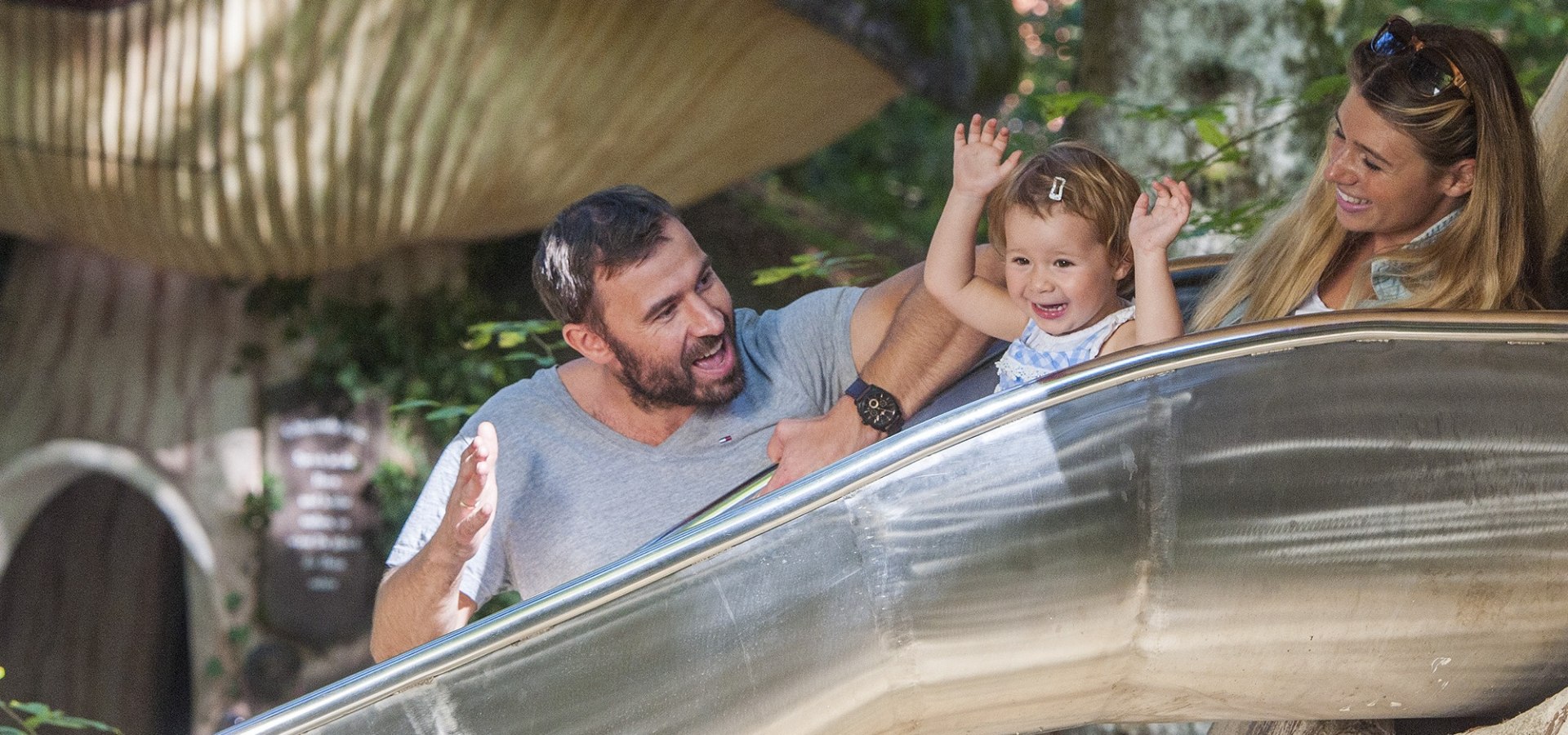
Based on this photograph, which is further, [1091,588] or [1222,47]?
[1222,47]

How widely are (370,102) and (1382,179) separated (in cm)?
297

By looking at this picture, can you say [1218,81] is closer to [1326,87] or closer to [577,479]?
[1326,87]

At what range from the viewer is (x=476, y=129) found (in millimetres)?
4160

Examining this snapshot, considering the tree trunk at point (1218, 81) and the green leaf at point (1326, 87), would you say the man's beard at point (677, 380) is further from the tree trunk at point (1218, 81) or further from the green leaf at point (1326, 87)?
the tree trunk at point (1218, 81)

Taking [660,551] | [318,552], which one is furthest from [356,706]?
[318,552]

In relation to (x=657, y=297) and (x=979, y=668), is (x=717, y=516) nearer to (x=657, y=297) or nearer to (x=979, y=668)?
(x=979, y=668)

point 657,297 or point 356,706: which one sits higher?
point 657,297

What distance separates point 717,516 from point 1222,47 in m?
2.02

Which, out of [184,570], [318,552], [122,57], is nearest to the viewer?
[122,57]

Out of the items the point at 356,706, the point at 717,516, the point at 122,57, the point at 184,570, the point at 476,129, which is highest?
the point at 717,516

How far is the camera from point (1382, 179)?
68.8 inches

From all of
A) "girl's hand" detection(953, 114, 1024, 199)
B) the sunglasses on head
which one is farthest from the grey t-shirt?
the sunglasses on head

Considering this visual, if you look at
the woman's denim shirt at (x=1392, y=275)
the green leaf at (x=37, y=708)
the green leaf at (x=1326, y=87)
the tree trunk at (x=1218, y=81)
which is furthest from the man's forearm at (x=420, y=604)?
the tree trunk at (x=1218, y=81)

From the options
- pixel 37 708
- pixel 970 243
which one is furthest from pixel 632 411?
pixel 37 708
